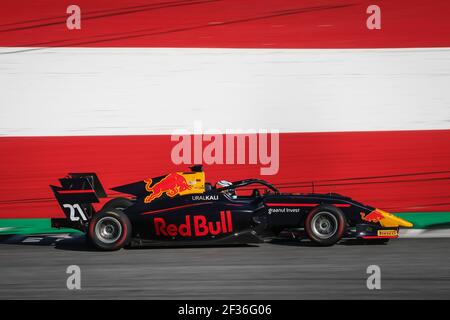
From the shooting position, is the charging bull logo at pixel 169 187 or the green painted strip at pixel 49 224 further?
the green painted strip at pixel 49 224

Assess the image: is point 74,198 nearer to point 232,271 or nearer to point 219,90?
point 232,271

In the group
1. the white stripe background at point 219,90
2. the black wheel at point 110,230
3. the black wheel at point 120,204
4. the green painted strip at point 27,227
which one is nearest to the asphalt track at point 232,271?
the black wheel at point 110,230

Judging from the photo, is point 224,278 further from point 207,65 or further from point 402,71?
point 402,71

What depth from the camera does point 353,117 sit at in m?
10.7

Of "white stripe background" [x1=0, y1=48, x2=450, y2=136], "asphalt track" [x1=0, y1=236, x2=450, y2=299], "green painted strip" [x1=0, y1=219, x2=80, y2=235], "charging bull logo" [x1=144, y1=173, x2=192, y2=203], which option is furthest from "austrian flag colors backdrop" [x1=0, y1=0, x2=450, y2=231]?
"charging bull logo" [x1=144, y1=173, x2=192, y2=203]

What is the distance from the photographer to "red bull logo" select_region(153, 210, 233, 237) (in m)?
7.88

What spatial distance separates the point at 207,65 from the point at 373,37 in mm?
2540

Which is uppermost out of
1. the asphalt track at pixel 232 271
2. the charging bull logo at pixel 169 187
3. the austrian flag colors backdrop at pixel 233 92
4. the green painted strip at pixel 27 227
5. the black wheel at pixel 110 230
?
the austrian flag colors backdrop at pixel 233 92

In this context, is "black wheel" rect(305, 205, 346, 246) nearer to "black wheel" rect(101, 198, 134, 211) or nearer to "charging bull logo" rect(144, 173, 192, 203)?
"charging bull logo" rect(144, 173, 192, 203)

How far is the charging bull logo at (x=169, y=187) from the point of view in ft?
27.1

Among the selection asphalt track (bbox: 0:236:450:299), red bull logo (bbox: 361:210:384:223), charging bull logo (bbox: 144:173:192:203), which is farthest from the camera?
charging bull logo (bbox: 144:173:192:203)

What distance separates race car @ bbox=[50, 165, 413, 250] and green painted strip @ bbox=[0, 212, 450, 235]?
6.12ft

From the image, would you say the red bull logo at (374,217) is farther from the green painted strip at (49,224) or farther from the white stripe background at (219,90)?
the white stripe background at (219,90)

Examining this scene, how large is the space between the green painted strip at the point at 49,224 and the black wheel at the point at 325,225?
229 cm
